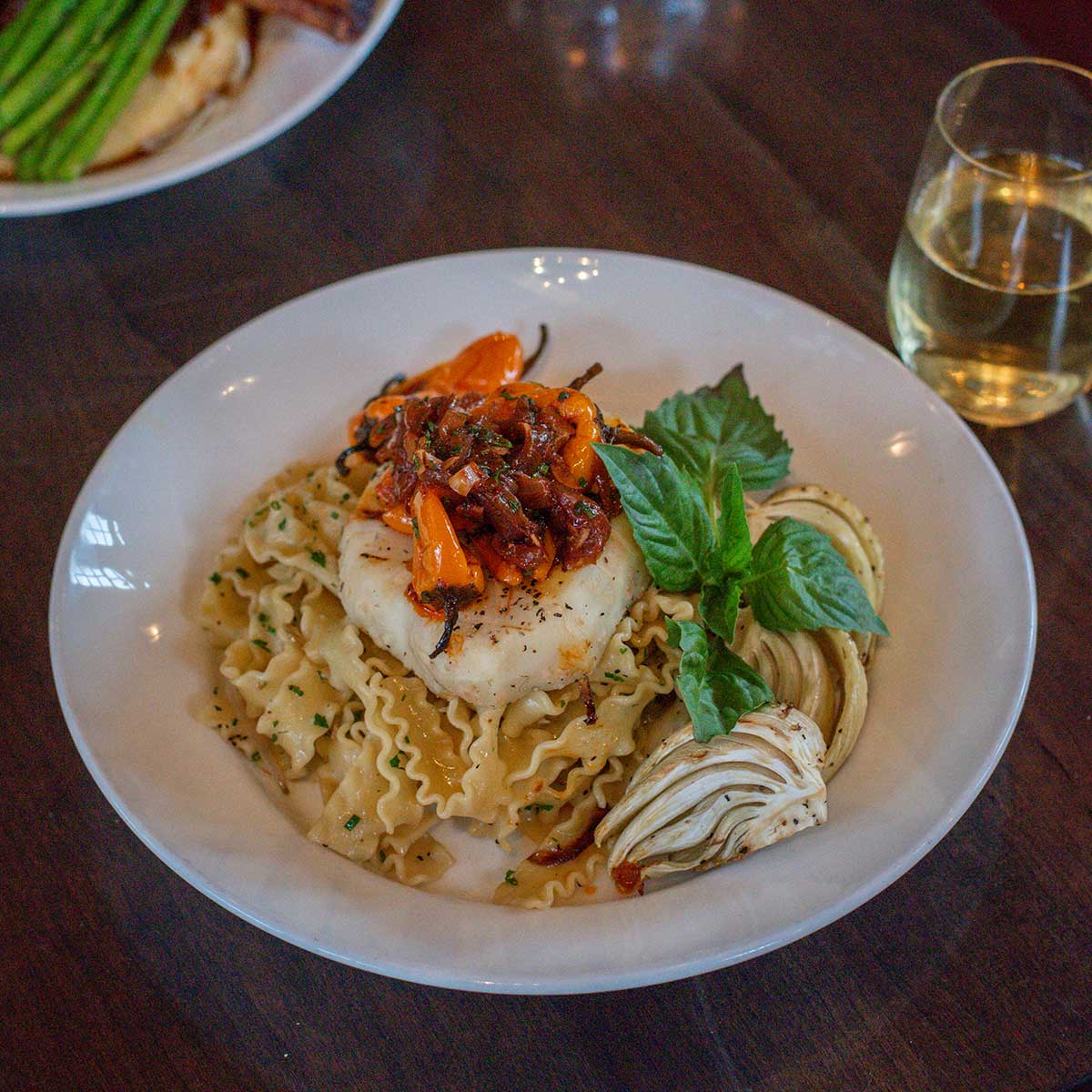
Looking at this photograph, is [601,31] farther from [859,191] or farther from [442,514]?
[442,514]

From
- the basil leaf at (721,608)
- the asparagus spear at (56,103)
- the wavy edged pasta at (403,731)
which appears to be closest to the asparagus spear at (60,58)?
the asparagus spear at (56,103)

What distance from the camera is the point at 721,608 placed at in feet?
10.2

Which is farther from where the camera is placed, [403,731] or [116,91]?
[116,91]

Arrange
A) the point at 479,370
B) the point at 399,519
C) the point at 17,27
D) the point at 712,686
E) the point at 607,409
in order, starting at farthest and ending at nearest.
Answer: the point at 17,27 → the point at 607,409 → the point at 479,370 → the point at 399,519 → the point at 712,686

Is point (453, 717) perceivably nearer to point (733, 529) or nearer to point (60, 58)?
point (733, 529)

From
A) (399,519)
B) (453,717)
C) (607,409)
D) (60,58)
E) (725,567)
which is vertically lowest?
(453,717)

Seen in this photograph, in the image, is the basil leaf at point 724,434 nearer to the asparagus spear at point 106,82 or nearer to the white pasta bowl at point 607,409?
the white pasta bowl at point 607,409

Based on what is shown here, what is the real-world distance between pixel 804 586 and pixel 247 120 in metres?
3.20

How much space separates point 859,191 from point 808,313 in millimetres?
1295

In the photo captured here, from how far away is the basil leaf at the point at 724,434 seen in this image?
3510 mm

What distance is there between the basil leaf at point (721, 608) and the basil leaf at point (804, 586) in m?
0.07

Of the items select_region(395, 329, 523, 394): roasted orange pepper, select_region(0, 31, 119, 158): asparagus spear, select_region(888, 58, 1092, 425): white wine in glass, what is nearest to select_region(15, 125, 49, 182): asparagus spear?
select_region(0, 31, 119, 158): asparagus spear

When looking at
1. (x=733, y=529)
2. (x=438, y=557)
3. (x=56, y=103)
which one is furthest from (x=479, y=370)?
(x=56, y=103)

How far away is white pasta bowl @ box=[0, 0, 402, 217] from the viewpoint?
4.47 metres
